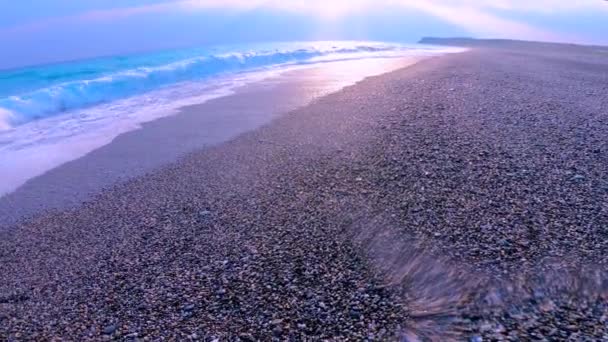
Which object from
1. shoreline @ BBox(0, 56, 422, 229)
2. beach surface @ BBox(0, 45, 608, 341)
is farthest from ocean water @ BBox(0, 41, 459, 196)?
beach surface @ BBox(0, 45, 608, 341)

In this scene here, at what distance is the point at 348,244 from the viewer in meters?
4.30

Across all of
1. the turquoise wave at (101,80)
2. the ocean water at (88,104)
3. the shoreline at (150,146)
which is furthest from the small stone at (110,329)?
the turquoise wave at (101,80)

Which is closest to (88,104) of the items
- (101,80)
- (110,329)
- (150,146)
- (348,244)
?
(101,80)

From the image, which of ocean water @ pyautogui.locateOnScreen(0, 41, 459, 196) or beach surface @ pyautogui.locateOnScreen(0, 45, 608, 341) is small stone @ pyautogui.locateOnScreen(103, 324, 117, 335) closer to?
beach surface @ pyautogui.locateOnScreen(0, 45, 608, 341)

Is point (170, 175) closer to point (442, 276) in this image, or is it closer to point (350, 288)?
point (350, 288)

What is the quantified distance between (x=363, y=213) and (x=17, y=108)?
14.7 metres

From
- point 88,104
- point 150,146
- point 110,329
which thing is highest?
point 88,104

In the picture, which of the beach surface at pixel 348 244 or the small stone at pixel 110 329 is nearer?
the beach surface at pixel 348 244

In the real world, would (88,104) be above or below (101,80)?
below

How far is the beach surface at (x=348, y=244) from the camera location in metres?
3.26

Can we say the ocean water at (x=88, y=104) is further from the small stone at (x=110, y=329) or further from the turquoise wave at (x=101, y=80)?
the small stone at (x=110, y=329)

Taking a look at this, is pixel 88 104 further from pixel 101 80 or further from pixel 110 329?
pixel 110 329

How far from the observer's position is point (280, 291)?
12.4 ft

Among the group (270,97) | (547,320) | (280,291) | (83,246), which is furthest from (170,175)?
(270,97)
